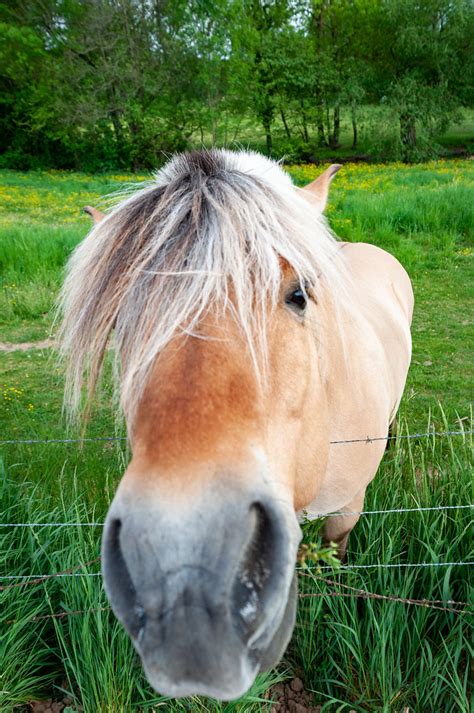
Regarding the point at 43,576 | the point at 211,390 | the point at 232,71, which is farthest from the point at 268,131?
the point at 211,390

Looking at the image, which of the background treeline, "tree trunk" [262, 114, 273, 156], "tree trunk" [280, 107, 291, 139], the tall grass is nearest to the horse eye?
the tall grass

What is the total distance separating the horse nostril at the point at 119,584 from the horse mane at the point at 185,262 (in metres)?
0.34

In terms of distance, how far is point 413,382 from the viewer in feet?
15.7

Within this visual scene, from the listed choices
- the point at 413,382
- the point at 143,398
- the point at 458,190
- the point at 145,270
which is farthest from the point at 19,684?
the point at 458,190

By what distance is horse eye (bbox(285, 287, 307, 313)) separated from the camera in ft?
4.39

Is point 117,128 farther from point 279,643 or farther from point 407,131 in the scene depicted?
point 279,643

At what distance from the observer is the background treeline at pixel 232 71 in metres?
22.3

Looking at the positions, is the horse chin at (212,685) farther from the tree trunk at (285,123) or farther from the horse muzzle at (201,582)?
the tree trunk at (285,123)

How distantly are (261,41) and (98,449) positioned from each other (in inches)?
1018

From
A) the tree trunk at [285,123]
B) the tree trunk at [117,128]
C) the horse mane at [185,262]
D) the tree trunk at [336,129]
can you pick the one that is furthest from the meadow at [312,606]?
the tree trunk at [336,129]

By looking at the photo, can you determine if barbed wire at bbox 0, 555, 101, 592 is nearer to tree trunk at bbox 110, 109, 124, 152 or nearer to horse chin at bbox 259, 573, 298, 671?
horse chin at bbox 259, 573, 298, 671

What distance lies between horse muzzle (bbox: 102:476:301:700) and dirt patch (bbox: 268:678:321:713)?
4.45 feet

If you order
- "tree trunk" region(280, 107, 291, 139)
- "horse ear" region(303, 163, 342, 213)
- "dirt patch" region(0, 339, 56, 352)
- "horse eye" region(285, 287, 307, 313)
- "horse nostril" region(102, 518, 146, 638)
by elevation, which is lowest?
"dirt patch" region(0, 339, 56, 352)

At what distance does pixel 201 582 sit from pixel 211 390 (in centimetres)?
36
